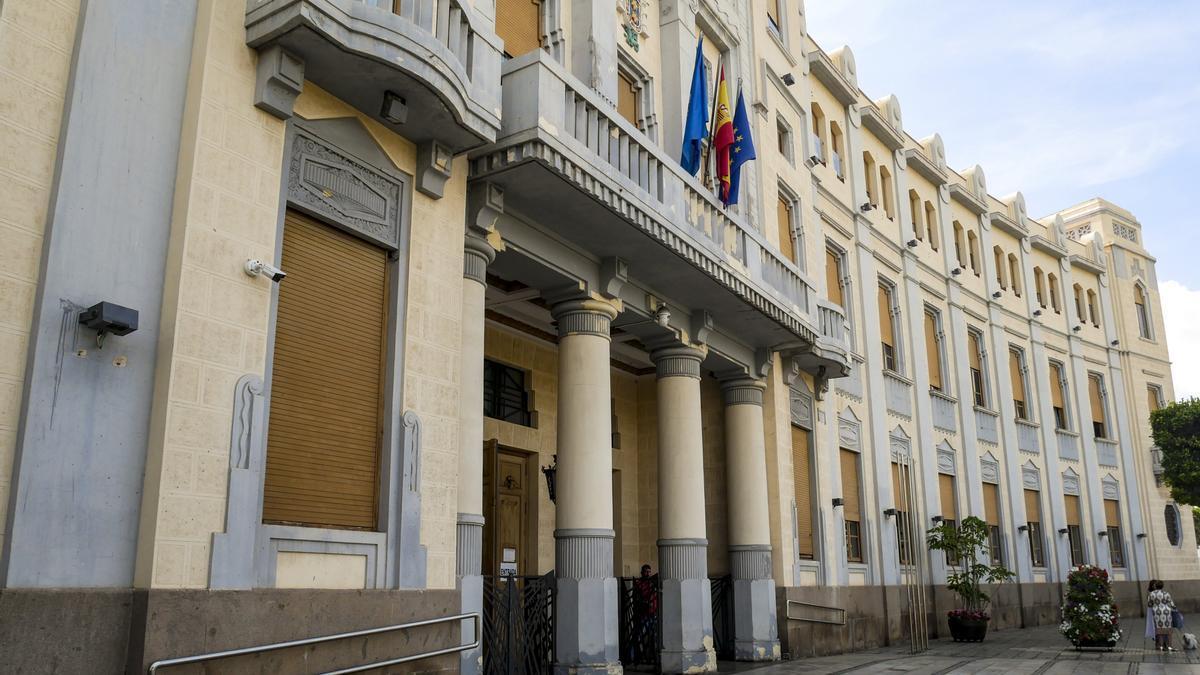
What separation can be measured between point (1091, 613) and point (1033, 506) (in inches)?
453

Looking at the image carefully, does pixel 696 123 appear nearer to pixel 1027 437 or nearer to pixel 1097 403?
pixel 1027 437

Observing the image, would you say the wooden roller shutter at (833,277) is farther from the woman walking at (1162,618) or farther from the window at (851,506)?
the woman walking at (1162,618)

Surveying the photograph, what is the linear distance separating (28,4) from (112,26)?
22.3 inches

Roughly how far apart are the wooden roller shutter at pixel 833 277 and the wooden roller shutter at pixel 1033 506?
36.5 feet

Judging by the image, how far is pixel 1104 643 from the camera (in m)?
17.8

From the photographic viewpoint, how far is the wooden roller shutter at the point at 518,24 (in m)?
12.0

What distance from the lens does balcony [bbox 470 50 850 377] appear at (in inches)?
388

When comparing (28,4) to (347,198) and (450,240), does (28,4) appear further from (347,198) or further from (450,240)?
(450,240)

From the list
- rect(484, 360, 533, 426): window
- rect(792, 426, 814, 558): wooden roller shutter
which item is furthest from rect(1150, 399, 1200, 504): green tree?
rect(484, 360, 533, 426): window

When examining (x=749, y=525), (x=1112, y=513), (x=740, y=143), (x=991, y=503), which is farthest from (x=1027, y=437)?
(x=740, y=143)

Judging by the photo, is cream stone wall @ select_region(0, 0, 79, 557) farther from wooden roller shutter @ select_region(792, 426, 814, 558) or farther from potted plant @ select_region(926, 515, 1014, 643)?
potted plant @ select_region(926, 515, 1014, 643)

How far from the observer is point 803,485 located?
1773cm

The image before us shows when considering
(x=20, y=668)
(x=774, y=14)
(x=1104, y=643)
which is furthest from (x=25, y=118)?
(x=1104, y=643)

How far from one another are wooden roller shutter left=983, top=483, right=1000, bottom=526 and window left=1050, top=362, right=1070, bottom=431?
6.23m
